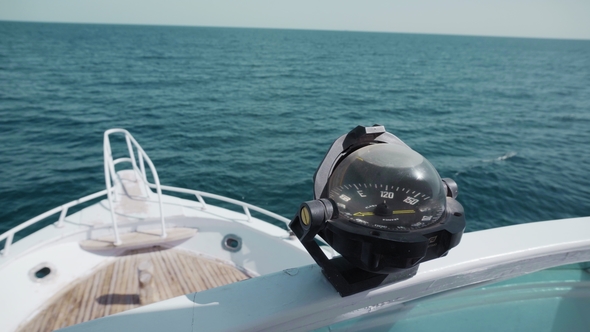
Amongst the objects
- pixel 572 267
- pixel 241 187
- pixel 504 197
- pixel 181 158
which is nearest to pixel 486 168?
pixel 504 197

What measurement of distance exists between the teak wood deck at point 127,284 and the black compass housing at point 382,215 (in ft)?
11.0

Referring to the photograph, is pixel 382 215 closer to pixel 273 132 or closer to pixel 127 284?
pixel 127 284

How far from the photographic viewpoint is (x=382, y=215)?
46.5 inches

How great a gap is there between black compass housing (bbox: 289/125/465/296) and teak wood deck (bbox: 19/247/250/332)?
3354 mm

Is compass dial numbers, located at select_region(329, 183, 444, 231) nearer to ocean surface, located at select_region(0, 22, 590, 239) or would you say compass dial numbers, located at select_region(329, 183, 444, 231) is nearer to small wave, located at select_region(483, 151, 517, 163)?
ocean surface, located at select_region(0, 22, 590, 239)

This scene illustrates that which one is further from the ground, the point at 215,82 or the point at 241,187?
the point at 215,82

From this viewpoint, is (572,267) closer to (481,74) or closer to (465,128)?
(465,128)

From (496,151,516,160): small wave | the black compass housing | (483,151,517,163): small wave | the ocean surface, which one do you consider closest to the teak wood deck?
the black compass housing

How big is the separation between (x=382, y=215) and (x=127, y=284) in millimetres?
3888

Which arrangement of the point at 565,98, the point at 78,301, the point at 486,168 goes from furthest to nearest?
the point at 565,98, the point at 486,168, the point at 78,301

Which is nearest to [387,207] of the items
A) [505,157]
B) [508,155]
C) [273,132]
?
[273,132]

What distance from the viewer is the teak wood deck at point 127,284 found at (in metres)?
3.77

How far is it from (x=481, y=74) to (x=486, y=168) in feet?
110

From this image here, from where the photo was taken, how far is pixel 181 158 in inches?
556
